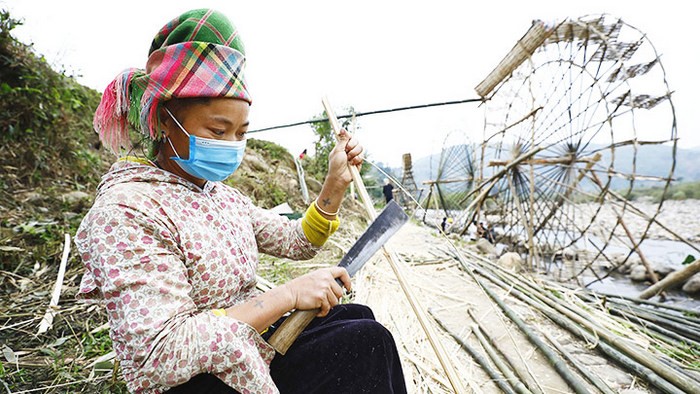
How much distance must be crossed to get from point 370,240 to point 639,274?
7.76 metres

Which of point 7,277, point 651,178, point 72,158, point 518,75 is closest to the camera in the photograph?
point 7,277

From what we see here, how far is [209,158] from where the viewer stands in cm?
95

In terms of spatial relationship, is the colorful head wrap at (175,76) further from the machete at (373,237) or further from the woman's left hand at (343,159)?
the machete at (373,237)

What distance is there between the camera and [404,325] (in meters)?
2.33

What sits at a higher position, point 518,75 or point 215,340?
point 518,75

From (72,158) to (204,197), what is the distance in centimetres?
332

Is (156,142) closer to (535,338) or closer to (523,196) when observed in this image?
(535,338)

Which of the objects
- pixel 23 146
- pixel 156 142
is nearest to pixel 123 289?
pixel 156 142

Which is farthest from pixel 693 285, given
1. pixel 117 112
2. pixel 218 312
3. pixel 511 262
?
pixel 117 112

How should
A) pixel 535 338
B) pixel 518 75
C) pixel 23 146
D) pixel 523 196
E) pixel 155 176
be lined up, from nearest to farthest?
pixel 155 176 < pixel 535 338 < pixel 23 146 < pixel 518 75 < pixel 523 196

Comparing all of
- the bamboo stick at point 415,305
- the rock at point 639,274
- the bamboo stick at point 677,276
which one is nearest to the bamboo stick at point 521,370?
the bamboo stick at point 415,305

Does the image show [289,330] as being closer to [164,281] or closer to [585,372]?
[164,281]

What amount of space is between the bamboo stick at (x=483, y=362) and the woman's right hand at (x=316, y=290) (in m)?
1.32

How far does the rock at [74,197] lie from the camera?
2736 millimetres
